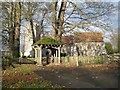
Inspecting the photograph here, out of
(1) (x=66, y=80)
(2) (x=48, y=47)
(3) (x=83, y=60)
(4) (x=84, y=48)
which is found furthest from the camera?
(4) (x=84, y=48)

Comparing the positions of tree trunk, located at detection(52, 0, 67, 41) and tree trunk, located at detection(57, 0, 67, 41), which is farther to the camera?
tree trunk, located at detection(57, 0, 67, 41)

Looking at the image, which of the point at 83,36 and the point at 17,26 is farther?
the point at 83,36

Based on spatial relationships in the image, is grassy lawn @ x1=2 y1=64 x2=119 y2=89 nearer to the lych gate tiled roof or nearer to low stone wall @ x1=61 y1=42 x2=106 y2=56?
the lych gate tiled roof

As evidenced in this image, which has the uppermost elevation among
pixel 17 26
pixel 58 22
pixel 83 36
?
pixel 58 22

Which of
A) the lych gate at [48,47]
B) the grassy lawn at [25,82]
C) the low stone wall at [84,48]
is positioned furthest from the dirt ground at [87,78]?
the low stone wall at [84,48]

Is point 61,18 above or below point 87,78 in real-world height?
above

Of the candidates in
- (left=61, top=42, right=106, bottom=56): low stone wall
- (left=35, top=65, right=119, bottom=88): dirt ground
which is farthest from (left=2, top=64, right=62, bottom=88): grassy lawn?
(left=61, top=42, right=106, bottom=56): low stone wall

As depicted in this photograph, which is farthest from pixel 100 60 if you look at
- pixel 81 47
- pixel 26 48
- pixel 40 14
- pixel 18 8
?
pixel 26 48

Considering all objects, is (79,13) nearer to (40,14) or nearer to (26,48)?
(40,14)

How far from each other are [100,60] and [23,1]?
A: 10730 mm

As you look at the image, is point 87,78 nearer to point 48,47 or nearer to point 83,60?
point 48,47

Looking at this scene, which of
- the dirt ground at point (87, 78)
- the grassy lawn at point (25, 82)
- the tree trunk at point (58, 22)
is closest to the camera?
the dirt ground at point (87, 78)

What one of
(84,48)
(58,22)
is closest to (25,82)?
(58,22)

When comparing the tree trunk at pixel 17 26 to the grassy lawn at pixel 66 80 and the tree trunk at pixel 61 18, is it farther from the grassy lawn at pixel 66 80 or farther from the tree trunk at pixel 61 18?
the grassy lawn at pixel 66 80
